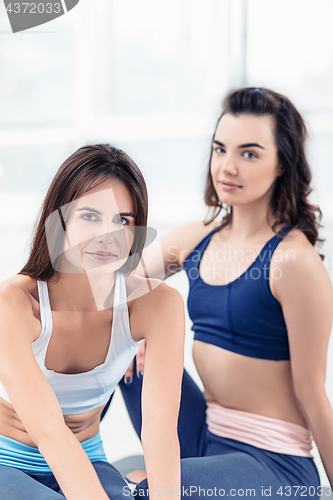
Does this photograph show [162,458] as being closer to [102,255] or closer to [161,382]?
Result: [161,382]

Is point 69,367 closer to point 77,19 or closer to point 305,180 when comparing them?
point 305,180

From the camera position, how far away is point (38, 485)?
58cm

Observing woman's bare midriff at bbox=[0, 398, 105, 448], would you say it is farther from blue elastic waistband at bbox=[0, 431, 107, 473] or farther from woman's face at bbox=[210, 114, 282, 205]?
woman's face at bbox=[210, 114, 282, 205]

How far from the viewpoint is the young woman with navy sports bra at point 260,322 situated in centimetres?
78

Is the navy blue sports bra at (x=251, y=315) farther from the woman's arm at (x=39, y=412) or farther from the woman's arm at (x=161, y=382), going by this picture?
the woman's arm at (x=39, y=412)

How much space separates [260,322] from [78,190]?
423 millimetres

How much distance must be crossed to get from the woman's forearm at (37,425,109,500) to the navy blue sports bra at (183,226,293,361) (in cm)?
39

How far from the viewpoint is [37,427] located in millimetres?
526

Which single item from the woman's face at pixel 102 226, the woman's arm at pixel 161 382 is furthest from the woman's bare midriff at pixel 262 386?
the woman's face at pixel 102 226

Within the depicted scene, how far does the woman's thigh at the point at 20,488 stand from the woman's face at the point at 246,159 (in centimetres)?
53

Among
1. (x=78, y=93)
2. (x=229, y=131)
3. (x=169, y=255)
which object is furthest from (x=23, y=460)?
(x=78, y=93)

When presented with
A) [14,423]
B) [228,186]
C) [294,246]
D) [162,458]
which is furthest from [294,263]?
[14,423]

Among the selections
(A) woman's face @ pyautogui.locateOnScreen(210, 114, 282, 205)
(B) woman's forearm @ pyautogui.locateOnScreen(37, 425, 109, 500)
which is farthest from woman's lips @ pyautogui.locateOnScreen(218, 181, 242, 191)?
(B) woman's forearm @ pyautogui.locateOnScreen(37, 425, 109, 500)

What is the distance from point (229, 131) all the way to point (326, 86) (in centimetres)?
53
